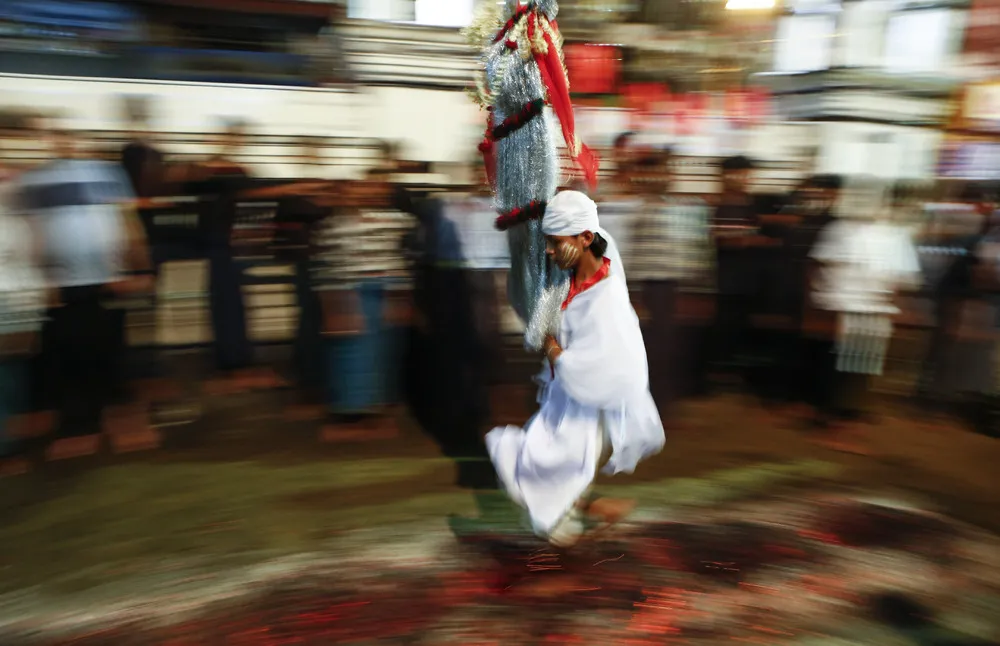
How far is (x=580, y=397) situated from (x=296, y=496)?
1884mm

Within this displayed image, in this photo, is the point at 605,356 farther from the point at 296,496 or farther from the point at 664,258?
the point at 664,258

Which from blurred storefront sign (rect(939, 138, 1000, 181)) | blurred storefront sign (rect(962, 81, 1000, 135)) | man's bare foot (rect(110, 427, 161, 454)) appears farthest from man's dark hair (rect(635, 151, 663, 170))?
blurred storefront sign (rect(962, 81, 1000, 135))

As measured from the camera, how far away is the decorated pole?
3064 millimetres

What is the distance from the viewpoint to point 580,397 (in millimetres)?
2994

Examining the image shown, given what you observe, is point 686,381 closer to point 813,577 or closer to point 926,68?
point 813,577

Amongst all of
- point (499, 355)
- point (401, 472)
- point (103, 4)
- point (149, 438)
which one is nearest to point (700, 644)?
point (401, 472)

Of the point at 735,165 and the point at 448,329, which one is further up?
the point at 735,165

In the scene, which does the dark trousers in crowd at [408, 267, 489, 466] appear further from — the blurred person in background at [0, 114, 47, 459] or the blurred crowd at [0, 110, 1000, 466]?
the blurred person in background at [0, 114, 47, 459]

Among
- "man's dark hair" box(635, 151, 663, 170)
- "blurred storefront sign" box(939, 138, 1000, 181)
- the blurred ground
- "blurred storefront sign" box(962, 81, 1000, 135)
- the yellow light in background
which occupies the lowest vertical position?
the blurred ground

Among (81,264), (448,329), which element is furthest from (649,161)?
(81,264)

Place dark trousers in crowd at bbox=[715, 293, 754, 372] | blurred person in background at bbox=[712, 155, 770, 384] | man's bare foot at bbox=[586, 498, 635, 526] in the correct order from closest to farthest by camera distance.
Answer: man's bare foot at bbox=[586, 498, 635, 526] → blurred person in background at bbox=[712, 155, 770, 384] → dark trousers in crowd at bbox=[715, 293, 754, 372]

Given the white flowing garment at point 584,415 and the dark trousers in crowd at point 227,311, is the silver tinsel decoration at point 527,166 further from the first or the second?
the dark trousers in crowd at point 227,311

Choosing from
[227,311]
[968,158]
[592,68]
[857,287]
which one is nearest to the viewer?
[857,287]

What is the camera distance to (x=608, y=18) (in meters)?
10.0
